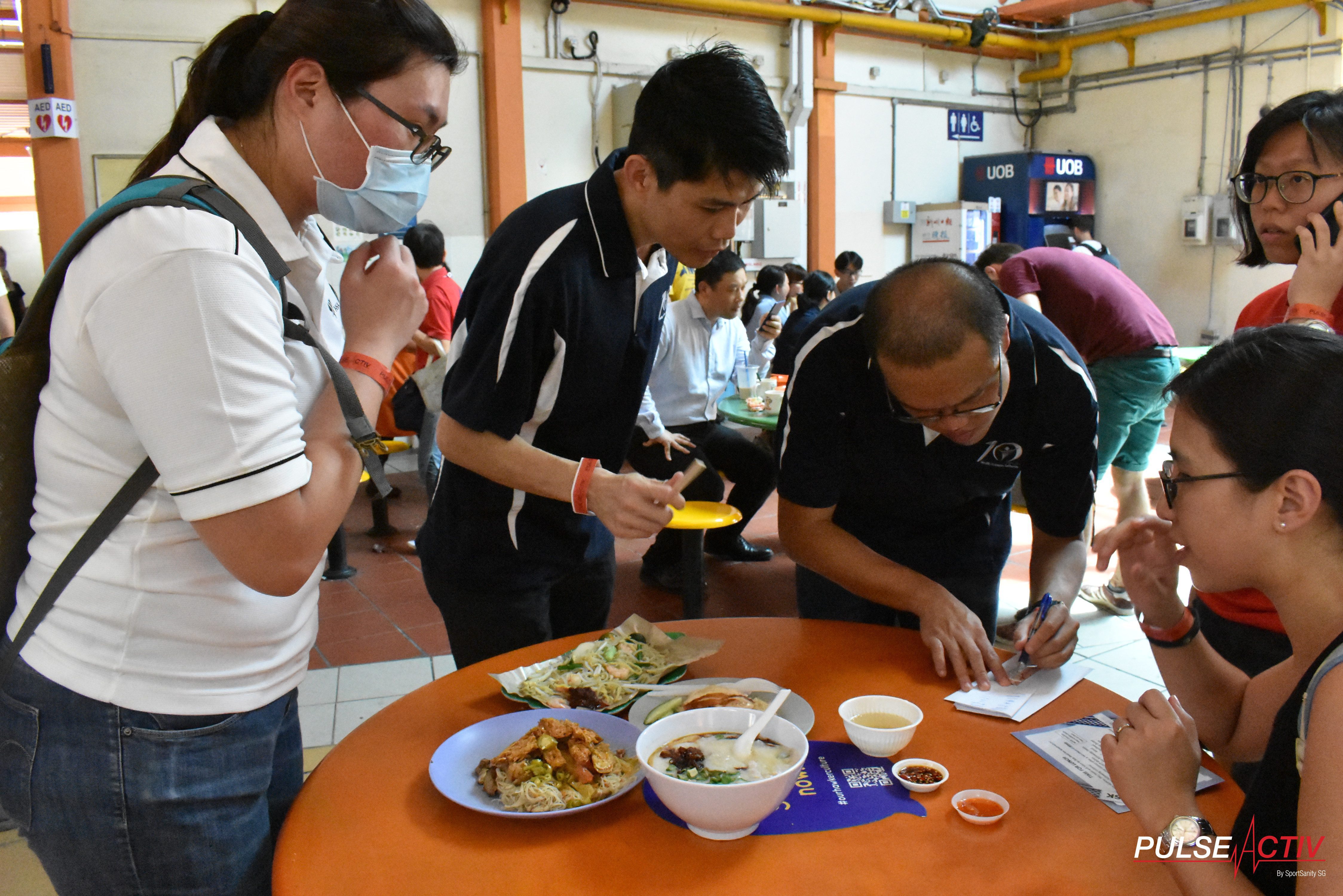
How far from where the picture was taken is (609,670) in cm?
147

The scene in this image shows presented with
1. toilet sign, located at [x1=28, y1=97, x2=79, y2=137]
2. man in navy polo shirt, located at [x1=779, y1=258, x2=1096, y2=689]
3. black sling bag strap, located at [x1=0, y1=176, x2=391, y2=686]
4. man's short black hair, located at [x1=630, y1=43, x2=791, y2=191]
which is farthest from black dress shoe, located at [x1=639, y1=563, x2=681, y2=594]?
toilet sign, located at [x1=28, y1=97, x2=79, y2=137]

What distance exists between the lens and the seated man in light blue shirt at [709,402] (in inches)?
183

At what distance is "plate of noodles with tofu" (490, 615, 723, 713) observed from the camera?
55.2 inches

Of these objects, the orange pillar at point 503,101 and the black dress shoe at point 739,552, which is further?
the orange pillar at point 503,101

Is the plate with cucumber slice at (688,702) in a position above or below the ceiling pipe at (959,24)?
below

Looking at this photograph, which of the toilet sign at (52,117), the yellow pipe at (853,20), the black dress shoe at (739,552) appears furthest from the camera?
the yellow pipe at (853,20)

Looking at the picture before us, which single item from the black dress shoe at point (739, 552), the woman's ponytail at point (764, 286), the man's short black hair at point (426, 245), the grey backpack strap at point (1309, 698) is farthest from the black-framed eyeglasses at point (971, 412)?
the woman's ponytail at point (764, 286)

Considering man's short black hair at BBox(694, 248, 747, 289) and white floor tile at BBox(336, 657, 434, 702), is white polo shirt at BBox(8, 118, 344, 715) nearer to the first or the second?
white floor tile at BBox(336, 657, 434, 702)

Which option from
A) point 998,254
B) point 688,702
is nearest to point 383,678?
point 688,702

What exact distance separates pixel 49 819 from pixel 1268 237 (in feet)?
7.84

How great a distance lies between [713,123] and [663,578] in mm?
3218

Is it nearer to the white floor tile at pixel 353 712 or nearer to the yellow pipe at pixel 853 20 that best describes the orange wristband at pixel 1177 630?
the white floor tile at pixel 353 712

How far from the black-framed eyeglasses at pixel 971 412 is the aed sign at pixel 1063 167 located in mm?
9347

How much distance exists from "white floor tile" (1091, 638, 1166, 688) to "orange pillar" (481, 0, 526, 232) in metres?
5.27
